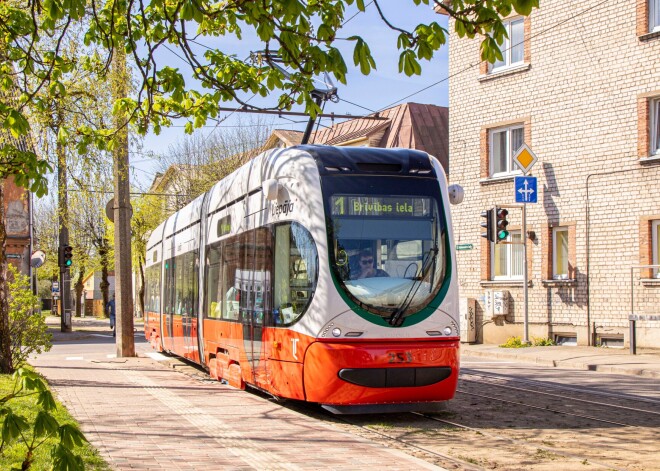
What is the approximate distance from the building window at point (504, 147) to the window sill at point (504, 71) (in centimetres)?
152

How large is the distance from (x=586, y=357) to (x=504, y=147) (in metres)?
8.55

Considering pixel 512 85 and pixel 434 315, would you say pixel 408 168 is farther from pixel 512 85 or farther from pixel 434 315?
pixel 512 85

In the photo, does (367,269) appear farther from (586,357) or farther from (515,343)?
(515,343)

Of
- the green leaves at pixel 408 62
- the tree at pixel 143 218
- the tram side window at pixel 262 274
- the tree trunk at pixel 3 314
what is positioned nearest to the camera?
the green leaves at pixel 408 62

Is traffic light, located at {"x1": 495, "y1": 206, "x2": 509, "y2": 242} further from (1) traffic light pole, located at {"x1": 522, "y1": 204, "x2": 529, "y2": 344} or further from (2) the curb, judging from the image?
(2) the curb

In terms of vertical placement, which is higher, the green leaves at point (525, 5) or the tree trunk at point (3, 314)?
the green leaves at point (525, 5)

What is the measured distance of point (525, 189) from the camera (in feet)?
78.1

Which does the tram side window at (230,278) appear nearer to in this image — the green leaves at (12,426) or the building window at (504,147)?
the green leaves at (12,426)

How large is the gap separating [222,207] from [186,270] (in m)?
3.56

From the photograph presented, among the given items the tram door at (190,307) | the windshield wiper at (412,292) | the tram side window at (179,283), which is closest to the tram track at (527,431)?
the windshield wiper at (412,292)

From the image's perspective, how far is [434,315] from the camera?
10.5m

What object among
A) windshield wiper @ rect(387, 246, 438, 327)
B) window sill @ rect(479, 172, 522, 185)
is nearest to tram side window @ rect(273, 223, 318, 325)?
windshield wiper @ rect(387, 246, 438, 327)

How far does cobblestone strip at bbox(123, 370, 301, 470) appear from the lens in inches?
302

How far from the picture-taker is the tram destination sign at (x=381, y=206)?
10.7 meters
